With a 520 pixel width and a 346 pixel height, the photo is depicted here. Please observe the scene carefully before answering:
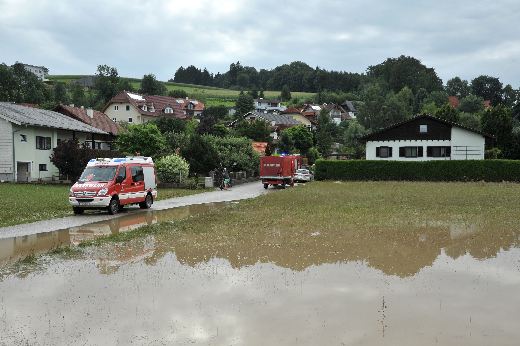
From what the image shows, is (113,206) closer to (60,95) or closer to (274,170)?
(274,170)

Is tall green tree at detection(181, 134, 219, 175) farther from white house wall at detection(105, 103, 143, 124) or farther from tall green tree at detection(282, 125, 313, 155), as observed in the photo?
white house wall at detection(105, 103, 143, 124)

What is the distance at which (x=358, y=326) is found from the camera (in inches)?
275

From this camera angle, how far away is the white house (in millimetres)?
51469

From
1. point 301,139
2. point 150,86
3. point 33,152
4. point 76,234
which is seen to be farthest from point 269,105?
point 76,234

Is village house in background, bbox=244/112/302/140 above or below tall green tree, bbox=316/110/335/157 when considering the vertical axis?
above

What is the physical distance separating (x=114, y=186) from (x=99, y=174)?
104 cm

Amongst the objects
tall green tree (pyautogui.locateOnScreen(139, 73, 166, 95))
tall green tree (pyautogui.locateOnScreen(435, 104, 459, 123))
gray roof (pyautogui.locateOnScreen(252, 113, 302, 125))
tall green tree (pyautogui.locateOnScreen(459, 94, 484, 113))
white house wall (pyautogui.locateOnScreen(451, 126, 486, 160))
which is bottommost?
white house wall (pyautogui.locateOnScreen(451, 126, 486, 160))

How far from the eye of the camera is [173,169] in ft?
126

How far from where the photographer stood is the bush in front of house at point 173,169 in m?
38.3

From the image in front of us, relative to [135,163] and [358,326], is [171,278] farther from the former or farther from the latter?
[135,163]

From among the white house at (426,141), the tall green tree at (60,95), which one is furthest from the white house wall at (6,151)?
the tall green tree at (60,95)

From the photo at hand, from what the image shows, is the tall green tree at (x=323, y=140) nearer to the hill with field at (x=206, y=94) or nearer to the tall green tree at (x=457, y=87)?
the hill with field at (x=206, y=94)

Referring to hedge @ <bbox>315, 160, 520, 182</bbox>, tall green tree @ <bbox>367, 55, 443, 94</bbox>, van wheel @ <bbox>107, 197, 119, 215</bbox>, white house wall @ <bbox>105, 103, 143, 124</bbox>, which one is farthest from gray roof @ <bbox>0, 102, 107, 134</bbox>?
tall green tree @ <bbox>367, 55, 443, 94</bbox>

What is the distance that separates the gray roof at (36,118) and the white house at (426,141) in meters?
28.2
